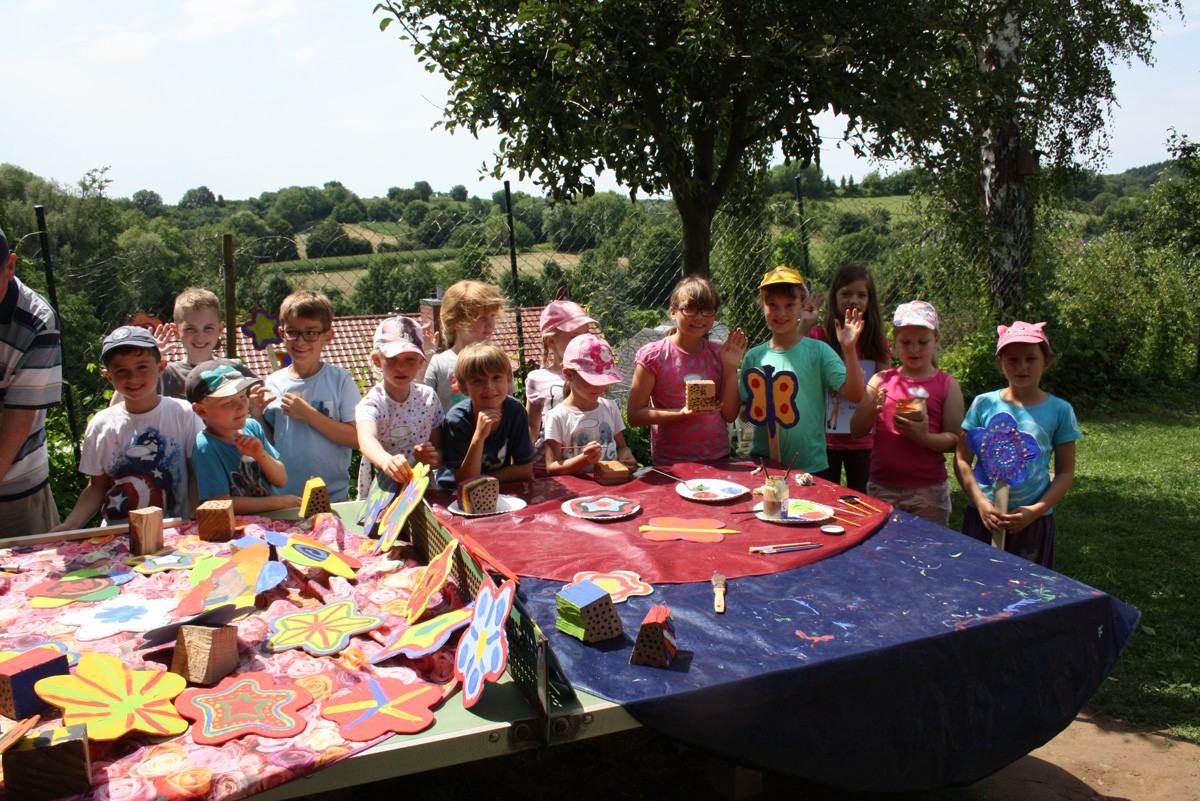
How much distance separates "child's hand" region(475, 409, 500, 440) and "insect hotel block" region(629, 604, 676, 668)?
4.62 ft

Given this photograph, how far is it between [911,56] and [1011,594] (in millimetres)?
3249

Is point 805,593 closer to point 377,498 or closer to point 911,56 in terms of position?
point 377,498

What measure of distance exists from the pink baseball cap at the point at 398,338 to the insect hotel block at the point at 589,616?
173cm

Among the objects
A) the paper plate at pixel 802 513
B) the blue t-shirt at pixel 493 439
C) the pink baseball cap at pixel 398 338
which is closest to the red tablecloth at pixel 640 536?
the paper plate at pixel 802 513

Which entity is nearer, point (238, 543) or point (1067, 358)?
point (238, 543)

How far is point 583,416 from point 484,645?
6.59 feet

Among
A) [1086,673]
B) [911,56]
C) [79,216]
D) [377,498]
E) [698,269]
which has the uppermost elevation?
[79,216]

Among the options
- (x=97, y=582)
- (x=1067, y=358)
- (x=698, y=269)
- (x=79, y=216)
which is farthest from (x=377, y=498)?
(x=79, y=216)

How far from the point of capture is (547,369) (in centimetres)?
448

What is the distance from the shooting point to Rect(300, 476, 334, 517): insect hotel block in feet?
10.4

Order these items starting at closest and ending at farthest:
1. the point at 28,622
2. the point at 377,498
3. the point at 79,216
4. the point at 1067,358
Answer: the point at 28,622, the point at 377,498, the point at 1067,358, the point at 79,216

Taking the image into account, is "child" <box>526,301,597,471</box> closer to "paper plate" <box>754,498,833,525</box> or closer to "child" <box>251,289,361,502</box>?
"child" <box>251,289,361,502</box>

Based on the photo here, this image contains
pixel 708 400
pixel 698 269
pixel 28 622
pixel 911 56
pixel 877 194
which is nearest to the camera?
pixel 28 622

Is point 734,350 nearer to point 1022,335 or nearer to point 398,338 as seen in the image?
point 1022,335
